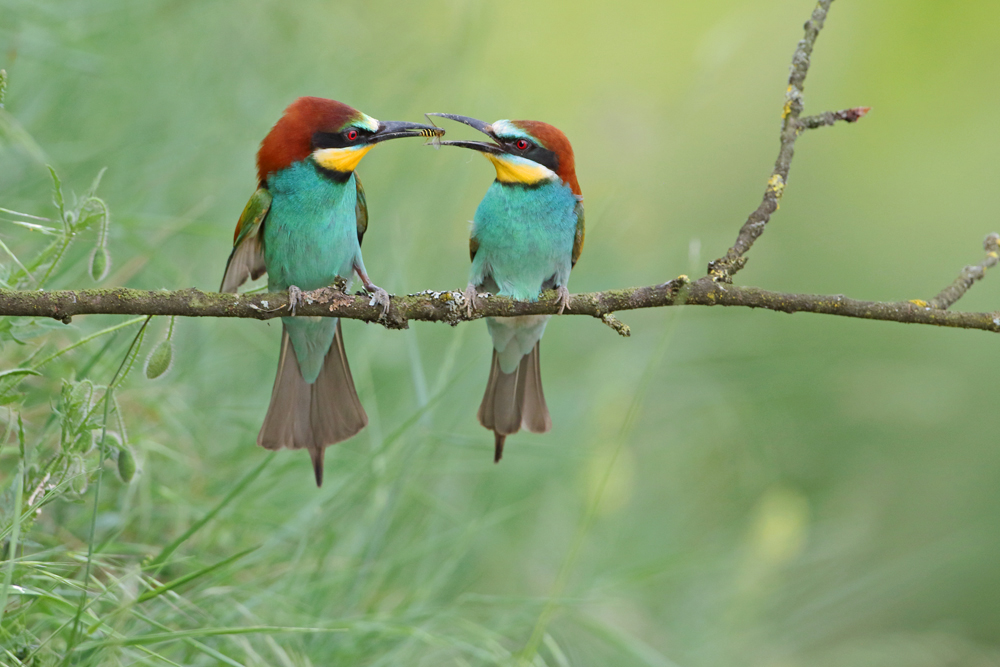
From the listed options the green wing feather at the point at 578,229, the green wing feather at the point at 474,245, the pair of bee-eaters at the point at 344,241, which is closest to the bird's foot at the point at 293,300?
the pair of bee-eaters at the point at 344,241

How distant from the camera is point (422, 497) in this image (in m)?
2.97

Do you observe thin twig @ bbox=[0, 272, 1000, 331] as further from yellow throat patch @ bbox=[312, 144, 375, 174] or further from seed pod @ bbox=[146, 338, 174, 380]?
yellow throat patch @ bbox=[312, 144, 375, 174]

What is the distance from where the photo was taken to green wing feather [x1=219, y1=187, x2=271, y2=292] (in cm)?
229

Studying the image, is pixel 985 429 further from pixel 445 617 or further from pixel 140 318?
pixel 140 318

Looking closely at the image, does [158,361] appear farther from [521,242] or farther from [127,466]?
[521,242]

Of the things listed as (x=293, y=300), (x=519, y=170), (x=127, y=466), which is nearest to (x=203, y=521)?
(x=127, y=466)

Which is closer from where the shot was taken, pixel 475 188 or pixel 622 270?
pixel 622 270

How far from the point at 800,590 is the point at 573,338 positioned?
5.56 feet

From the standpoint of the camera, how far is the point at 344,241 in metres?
2.37

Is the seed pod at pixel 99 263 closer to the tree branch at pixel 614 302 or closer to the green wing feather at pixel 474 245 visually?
the tree branch at pixel 614 302

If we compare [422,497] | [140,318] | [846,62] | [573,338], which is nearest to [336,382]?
[140,318]

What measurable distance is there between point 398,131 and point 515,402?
748 mm

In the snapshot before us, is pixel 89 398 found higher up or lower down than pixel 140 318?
lower down

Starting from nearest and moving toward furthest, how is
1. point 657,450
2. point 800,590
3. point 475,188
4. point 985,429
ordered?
point 800,590
point 657,450
point 475,188
point 985,429
